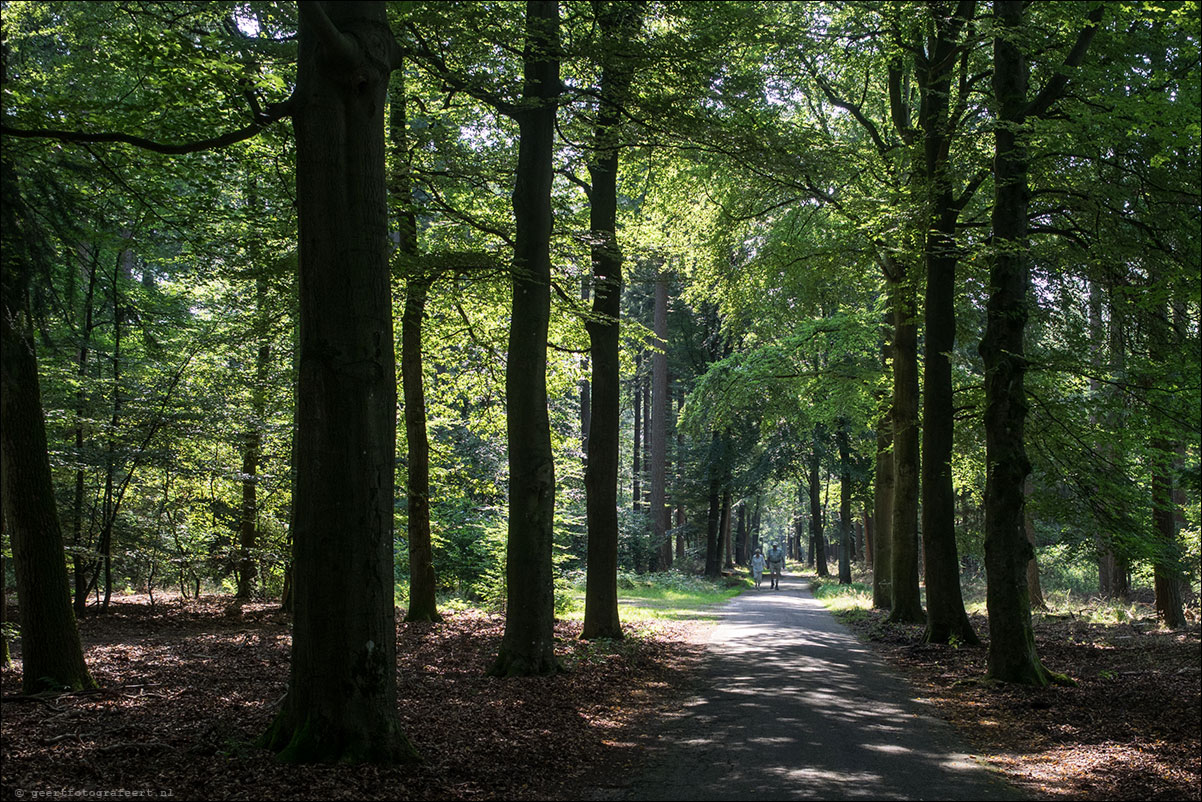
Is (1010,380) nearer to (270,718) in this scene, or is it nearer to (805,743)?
(805,743)

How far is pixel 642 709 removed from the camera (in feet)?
28.8

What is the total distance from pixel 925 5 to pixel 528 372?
25.4 feet

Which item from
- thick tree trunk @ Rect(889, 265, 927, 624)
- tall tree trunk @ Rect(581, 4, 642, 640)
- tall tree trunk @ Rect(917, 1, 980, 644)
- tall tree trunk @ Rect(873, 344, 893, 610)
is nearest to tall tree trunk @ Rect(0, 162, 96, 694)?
tall tree trunk @ Rect(581, 4, 642, 640)

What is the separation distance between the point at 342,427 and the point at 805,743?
4538 millimetres

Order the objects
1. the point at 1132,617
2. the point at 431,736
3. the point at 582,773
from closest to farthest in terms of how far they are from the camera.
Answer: the point at 582,773
the point at 431,736
the point at 1132,617

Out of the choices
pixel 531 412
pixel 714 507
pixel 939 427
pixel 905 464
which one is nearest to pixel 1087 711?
pixel 939 427

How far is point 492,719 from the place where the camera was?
24.8 ft

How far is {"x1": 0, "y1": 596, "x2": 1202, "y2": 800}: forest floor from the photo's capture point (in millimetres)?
5324

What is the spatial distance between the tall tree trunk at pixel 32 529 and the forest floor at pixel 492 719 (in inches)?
15.3

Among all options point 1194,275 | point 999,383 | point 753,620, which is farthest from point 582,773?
point 753,620

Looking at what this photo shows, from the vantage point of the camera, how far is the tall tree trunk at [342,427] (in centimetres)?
→ 577

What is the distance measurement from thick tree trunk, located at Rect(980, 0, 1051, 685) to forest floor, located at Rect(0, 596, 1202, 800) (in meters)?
0.63

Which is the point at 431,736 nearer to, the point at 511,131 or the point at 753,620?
the point at 511,131

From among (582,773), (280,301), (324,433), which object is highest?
(280,301)
